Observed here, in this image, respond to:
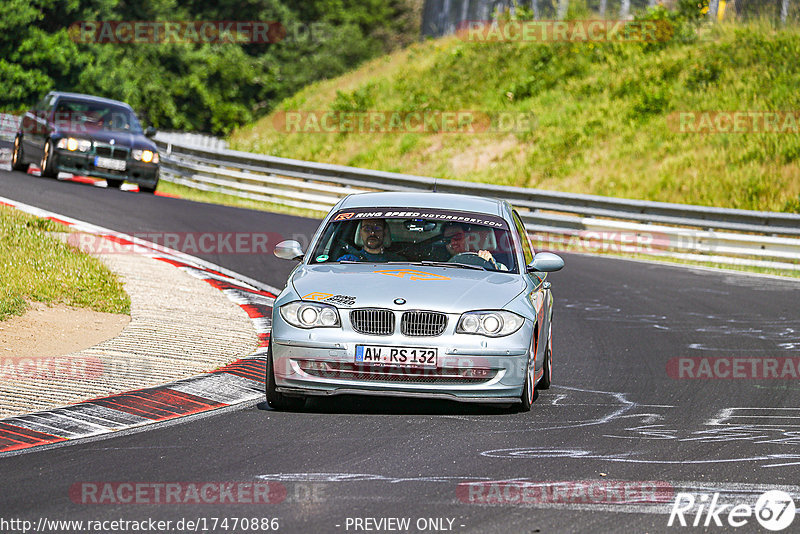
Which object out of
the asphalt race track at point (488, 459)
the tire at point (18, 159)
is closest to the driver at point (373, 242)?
the asphalt race track at point (488, 459)

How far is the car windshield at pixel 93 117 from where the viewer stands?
22484 millimetres

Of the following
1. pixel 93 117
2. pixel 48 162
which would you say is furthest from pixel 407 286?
pixel 93 117

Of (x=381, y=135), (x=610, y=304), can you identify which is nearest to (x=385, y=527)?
(x=610, y=304)

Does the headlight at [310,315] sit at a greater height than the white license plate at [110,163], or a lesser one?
greater

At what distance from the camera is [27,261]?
41.2 ft

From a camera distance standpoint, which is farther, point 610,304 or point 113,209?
point 113,209

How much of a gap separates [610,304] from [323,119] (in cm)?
2481

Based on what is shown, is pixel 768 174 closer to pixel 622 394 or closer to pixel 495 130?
pixel 495 130

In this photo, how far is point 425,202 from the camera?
9305 millimetres

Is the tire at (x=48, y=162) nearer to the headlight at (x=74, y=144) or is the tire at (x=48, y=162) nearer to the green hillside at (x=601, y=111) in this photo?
the headlight at (x=74, y=144)

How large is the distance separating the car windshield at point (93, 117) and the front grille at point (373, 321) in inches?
623

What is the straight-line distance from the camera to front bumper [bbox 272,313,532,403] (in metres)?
7.55

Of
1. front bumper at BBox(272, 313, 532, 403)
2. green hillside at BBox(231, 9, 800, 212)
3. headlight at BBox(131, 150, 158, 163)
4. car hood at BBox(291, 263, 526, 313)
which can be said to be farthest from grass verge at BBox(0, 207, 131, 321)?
green hillside at BBox(231, 9, 800, 212)

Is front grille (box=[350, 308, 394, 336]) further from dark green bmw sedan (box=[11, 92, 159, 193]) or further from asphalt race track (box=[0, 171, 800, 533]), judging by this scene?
dark green bmw sedan (box=[11, 92, 159, 193])
